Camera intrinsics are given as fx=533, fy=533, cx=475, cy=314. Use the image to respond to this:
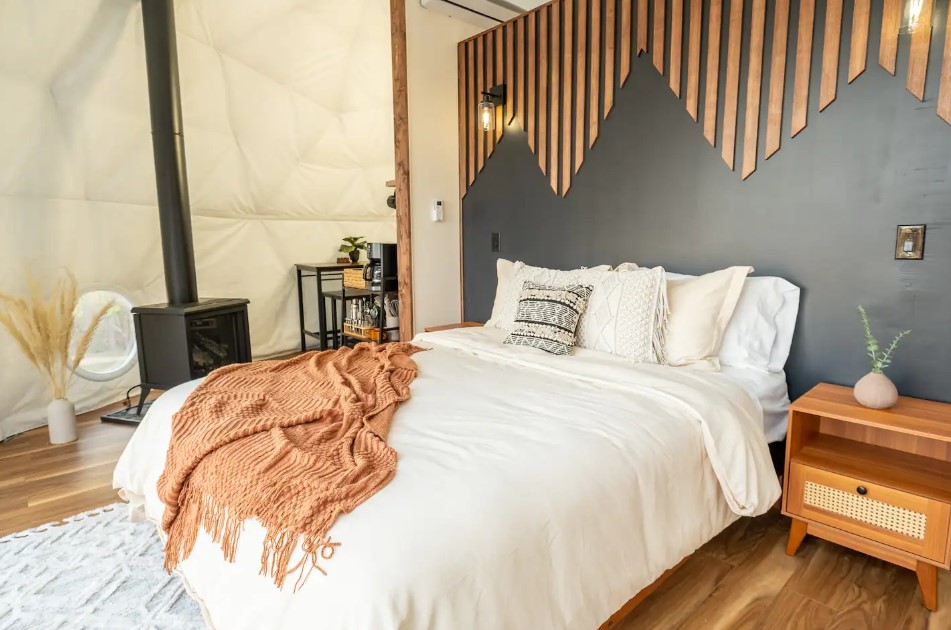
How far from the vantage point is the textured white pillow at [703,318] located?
2.22 m

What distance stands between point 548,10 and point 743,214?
5.81ft

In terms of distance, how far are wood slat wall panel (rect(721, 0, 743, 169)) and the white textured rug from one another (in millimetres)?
2799

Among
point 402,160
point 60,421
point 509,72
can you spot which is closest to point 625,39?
point 509,72

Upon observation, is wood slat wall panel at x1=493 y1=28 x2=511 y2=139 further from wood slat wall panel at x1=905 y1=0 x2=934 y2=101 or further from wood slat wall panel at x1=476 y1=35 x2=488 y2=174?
wood slat wall panel at x1=905 y1=0 x2=934 y2=101

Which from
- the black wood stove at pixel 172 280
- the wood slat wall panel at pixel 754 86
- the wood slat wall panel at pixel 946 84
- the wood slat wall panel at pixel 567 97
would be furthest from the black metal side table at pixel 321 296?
the wood slat wall panel at pixel 946 84

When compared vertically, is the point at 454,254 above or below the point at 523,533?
above

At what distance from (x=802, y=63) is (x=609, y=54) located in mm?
1008

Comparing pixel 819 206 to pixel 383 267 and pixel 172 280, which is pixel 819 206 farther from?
pixel 172 280

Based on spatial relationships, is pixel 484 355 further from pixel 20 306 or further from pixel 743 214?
pixel 20 306

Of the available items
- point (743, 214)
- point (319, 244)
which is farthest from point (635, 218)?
→ point (319, 244)

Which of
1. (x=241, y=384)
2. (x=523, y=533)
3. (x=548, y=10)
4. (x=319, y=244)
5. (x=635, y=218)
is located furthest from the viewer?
(x=319, y=244)

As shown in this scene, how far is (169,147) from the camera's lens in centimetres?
346

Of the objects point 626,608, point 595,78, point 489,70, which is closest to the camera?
point 626,608

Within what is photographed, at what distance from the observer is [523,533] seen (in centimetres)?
115
